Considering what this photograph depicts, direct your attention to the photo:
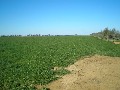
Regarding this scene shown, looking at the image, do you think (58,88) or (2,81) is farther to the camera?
(2,81)

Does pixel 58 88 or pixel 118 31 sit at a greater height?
pixel 118 31

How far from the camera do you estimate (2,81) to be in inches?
411

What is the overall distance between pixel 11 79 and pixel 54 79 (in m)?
2.71

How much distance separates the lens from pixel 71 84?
987cm

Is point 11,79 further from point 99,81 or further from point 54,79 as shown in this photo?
point 99,81

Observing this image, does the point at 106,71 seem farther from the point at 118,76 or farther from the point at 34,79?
the point at 34,79

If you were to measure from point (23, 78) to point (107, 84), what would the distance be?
203 inches

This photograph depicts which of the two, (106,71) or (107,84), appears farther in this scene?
(106,71)

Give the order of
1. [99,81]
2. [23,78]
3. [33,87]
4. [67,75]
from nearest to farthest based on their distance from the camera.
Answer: [33,87], [99,81], [23,78], [67,75]

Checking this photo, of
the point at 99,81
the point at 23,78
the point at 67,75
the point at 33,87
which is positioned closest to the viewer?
the point at 33,87

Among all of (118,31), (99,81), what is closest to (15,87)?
(99,81)

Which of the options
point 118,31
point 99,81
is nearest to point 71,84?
point 99,81

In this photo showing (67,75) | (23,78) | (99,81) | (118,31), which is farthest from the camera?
(118,31)

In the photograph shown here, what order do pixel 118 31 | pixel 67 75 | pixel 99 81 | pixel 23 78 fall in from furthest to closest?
pixel 118 31
pixel 67 75
pixel 23 78
pixel 99 81
